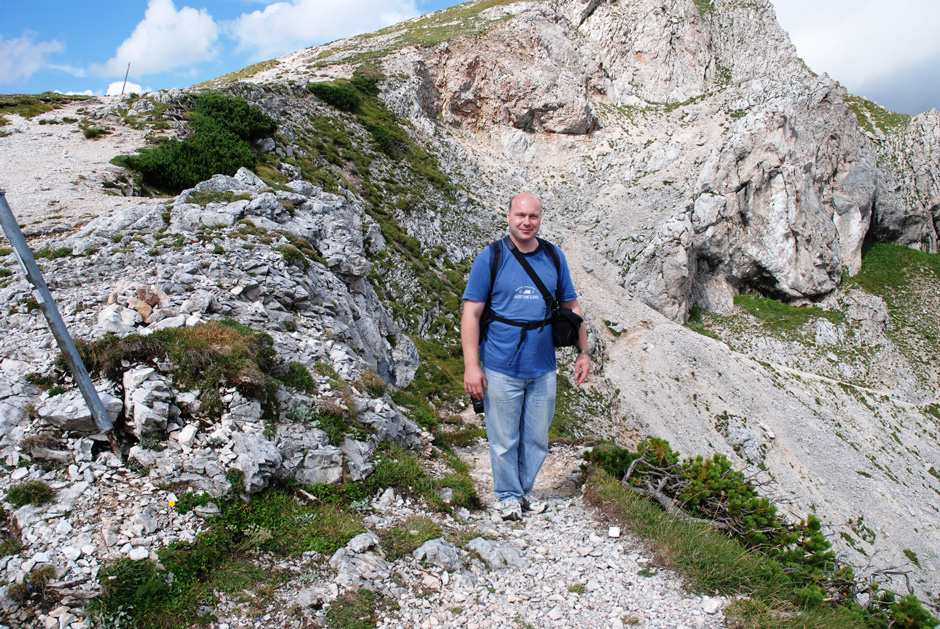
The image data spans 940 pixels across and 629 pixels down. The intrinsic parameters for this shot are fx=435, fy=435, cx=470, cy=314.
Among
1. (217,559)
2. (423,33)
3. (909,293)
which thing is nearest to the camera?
(217,559)

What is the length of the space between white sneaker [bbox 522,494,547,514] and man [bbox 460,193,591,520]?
0.86 feet

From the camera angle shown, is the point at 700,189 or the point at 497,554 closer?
the point at 497,554

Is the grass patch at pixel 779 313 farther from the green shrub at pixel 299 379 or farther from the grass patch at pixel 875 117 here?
the green shrub at pixel 299 379

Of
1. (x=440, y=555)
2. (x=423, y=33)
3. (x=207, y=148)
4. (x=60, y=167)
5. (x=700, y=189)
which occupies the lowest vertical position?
(x=440, y=555)

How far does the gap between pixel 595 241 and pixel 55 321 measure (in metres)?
37.6

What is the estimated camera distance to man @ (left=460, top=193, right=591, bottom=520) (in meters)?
5.19

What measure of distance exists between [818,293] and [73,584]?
4666 centimetres

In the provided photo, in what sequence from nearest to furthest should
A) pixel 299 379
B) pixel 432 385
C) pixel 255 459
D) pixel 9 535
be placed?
pixel 9 535
pixel 255 459
pixel 299 379
pixel 432 385

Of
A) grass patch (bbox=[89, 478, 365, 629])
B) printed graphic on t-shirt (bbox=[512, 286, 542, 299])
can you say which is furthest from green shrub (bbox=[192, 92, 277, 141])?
printed graphic on t-shirt (bbox=[512, 286, 542, 299])

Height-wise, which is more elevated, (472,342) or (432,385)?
(472,342)

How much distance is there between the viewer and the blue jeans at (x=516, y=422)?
5.52 metres

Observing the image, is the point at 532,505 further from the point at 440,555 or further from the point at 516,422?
the point at 440,555

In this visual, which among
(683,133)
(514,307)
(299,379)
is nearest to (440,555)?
(514,307)

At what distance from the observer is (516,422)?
5.72m
